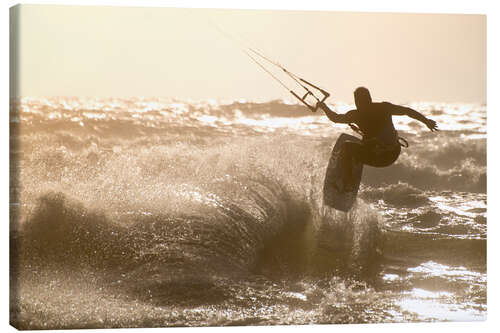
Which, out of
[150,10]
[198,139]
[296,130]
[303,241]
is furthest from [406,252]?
[150,10]

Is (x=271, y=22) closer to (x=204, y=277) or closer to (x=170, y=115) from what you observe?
(x=170, y=115)

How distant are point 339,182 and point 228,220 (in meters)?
0.77

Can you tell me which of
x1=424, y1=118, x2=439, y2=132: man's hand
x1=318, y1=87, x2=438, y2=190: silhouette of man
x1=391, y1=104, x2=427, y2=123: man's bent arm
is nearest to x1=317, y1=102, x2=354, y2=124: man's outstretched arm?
x1=318, y1=87, x2=438, y2=190: silhouette of man

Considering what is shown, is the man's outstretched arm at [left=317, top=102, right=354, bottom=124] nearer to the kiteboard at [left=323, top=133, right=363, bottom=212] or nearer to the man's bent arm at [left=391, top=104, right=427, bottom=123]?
the kiteboard at [left=323, top=133, right=363, bottom=212]

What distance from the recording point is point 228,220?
17.3 ft

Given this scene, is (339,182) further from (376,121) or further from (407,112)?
(407,112)

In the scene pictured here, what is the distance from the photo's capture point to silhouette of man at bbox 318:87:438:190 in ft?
17.5

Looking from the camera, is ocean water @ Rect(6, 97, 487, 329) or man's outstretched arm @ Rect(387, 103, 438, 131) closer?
ocean water @ Rect(6, 97, 487, 329)

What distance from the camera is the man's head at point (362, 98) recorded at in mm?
5352

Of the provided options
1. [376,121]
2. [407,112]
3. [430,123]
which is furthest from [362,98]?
[430,123]

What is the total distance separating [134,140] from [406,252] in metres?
1.96

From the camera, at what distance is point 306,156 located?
5301 mm

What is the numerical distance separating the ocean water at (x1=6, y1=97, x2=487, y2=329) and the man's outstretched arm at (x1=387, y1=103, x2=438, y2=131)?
0.07 metres

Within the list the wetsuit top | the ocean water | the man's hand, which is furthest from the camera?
the man's hand
